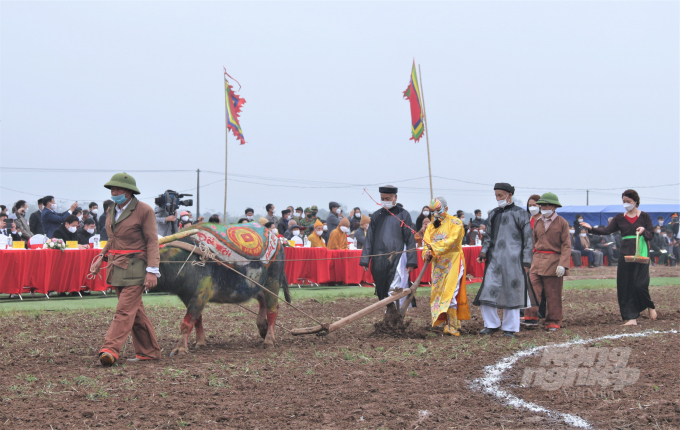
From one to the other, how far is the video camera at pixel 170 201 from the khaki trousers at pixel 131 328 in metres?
6.27

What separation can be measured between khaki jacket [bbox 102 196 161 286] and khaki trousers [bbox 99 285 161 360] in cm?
12

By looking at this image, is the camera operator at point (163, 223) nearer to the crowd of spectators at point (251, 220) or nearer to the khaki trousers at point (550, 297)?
the crowd of spectators at point (251, 220)

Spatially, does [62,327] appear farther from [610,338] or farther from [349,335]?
[610,338]

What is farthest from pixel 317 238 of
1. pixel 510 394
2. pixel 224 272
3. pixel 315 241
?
pixel 510 394

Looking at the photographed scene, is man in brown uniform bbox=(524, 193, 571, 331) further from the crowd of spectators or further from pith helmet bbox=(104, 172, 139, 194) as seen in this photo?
pith helmet bbox=(104, 172, 139, 194)

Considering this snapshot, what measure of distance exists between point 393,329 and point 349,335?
22.0 inches

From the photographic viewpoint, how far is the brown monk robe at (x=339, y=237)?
15.2m

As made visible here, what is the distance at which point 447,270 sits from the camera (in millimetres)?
8359

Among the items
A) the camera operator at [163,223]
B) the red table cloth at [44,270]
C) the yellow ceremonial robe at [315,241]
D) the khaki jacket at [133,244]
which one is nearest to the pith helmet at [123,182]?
the khaki jacket at [133,244]

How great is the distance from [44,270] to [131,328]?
233 inches

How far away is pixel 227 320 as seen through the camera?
31.5 feet

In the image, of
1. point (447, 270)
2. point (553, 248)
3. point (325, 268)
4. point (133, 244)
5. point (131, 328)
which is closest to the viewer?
point (131, 328)

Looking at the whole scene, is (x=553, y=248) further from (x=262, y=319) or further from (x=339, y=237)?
(x=339, y=237)

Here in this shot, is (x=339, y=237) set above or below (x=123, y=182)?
below
